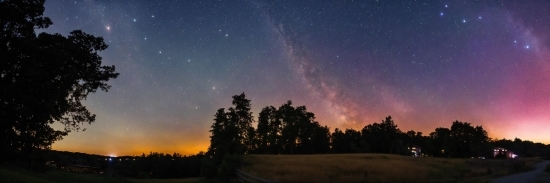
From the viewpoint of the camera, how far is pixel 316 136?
117688 mm

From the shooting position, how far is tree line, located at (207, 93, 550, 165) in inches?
3937

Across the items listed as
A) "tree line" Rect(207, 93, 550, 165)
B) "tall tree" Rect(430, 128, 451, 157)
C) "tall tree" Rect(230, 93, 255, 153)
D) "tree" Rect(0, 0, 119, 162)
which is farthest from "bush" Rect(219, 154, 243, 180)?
"tall tree" Rect(430, 128, 451, 157)

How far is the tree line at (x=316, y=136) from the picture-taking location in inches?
3937

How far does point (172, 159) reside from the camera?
3762 inches

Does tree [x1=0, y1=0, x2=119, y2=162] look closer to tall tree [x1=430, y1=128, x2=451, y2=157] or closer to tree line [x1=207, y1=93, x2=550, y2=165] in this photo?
tree line [x1=207, y1=93, x2=550, y2=165]

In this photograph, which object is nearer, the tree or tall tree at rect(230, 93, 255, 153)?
the tree

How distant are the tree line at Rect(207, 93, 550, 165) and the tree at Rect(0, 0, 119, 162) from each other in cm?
5492

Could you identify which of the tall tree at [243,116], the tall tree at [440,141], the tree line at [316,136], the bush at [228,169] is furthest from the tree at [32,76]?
the tall tree at [440,141]

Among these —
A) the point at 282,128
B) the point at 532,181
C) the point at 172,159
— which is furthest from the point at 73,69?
the point at 282,128

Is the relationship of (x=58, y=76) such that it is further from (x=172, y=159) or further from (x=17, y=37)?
(x=172, y=159)

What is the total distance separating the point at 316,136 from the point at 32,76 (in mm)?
95332

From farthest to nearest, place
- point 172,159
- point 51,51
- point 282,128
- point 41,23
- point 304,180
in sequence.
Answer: point 282,128, point 172,159, point 304,180, point 41,23, point 51,51

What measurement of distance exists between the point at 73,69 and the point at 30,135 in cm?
559

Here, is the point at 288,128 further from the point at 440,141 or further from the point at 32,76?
the point at 32,76
